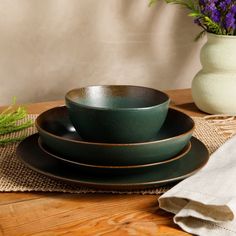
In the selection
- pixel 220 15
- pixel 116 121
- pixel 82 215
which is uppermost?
pixel 220 15

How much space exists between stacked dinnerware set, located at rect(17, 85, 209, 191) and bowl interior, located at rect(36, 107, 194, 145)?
0.05 ft

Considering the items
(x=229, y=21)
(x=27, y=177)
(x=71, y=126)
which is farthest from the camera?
(x=229, y=21)

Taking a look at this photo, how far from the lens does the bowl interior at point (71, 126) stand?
0.87 m

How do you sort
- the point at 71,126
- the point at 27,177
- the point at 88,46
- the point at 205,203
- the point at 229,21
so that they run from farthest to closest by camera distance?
the point at 88,46 < the point at 229,21 < the point at 71,126 < the point at 27,177 < the point at 205,203

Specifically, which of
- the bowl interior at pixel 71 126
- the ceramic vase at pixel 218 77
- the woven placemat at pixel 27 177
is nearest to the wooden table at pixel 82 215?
the woven placemat at pixel 27 177

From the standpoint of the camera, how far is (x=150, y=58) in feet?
5.24

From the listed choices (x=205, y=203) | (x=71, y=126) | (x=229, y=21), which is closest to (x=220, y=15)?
(x=229, y=21)

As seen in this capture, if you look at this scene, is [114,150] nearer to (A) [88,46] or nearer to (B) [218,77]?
(B) [218,77]

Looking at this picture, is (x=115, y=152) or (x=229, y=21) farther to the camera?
(x=229, y=21)

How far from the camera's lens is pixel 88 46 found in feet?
4.90

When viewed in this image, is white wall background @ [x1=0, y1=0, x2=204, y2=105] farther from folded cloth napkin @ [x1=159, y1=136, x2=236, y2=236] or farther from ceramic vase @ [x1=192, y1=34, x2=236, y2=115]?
folded cloth napkin @ [x1=159, y1=136, x2=236, y2=236]

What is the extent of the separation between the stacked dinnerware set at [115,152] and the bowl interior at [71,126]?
0.05ft

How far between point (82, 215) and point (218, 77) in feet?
1.94

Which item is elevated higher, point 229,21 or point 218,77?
point 229,21
